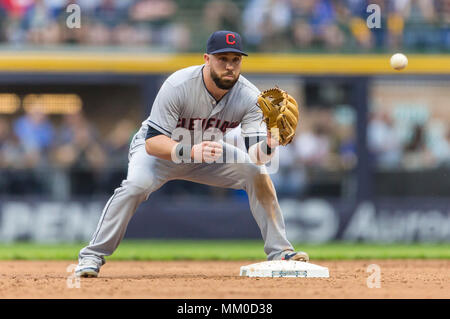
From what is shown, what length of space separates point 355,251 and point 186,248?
249cm

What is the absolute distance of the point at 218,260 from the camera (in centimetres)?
1087

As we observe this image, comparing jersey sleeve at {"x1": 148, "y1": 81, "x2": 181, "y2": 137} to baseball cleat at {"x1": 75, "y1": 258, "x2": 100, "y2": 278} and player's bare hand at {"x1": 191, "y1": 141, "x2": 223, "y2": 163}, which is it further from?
baseball cleat at {"x1": 75, "y1": 258, "x2": 100, "y2": 278}

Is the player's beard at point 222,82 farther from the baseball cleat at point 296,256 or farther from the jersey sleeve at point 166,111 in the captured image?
the baseball cleat at point 296,256

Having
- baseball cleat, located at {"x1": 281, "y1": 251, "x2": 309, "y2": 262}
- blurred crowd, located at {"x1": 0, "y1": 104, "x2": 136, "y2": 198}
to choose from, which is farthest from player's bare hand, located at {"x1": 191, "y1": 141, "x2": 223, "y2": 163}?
blurred crowd, located at {"x1": 0, "y1": 104, "x2": 136, "y2": 198}

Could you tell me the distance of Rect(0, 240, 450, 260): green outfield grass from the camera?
36.8ft

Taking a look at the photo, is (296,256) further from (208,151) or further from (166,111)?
(166,111)

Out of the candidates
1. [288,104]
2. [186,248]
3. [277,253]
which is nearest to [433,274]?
[277,253]

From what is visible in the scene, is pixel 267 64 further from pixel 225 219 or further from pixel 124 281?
pixel 124 281

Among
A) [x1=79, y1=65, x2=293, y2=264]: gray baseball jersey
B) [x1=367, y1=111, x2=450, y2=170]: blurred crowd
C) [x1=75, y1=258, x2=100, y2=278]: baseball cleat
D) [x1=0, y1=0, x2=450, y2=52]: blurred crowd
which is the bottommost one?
[x1=75, y1=258, x2=100, y2=278]: baseball cleat

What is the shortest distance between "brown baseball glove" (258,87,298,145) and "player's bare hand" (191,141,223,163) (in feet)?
1.96

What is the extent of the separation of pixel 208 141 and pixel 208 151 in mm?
331

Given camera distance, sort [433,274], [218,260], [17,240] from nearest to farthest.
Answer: [433,274], [218,260], [17,240]

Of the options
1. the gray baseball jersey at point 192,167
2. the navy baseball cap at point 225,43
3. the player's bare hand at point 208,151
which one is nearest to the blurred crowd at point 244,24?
the gray baseball jersey at point 192,167

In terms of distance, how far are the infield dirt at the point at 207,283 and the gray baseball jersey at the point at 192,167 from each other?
1.48 feet
